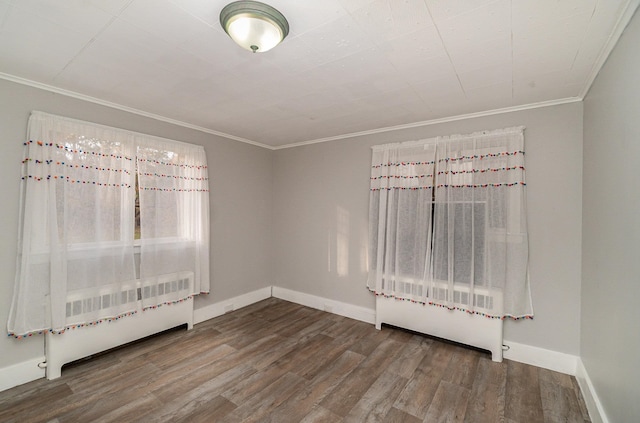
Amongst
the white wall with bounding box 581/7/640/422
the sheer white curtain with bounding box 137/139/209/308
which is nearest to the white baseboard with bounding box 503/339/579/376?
the white wall with bounding box 581/7/640/422

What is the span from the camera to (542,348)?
2568 millimetres

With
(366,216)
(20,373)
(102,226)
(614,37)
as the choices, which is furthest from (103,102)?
(614,37)

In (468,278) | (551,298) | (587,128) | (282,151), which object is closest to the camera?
(587,128)

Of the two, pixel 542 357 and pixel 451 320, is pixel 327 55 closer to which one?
pixel 451 320

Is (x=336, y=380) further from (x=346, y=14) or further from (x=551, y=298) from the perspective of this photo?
(x=346, y=14)

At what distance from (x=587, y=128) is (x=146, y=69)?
3.56 metres

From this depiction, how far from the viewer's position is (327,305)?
396 cm

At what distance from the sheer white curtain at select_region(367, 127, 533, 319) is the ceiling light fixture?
2.21 metres

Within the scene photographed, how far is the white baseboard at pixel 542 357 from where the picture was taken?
8.07ft

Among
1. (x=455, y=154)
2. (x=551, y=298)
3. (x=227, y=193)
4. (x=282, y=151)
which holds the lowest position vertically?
(x=551, y=298)

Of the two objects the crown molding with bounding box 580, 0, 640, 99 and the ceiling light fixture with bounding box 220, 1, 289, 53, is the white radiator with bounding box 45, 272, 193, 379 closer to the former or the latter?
the ceiling light fixture with bounding box 220, 1, 289, 53

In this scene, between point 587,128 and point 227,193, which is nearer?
point 587,128

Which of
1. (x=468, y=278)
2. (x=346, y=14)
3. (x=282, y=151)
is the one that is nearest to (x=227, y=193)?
(x=282, y=151)

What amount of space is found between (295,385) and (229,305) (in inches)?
74.9
